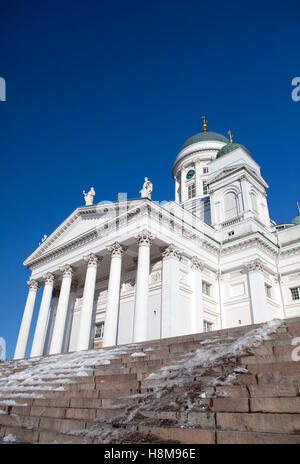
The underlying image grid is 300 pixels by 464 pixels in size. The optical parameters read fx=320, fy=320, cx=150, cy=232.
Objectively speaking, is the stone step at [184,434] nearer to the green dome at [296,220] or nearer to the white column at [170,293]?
the white column at [170,293]

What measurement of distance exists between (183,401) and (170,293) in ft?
50.5

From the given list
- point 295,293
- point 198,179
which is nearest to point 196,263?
point 295,293

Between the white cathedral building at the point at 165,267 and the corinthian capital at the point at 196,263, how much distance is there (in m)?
0.07

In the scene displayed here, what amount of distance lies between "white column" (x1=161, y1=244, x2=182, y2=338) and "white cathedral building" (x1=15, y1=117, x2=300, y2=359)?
0.20 feet

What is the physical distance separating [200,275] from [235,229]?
19.5 feet

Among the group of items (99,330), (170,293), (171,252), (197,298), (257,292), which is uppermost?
(171,252)

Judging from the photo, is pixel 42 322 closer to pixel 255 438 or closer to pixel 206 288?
pixel 206 288

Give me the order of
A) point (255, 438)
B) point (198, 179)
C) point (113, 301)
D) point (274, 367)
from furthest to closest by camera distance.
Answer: point (198, 179) → point (113, 301) → point (274, 367) → point (255, 438)

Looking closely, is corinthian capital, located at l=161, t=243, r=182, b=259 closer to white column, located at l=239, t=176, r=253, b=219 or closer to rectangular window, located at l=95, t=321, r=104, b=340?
white column, located at l=239, t=176, r=253, b=219

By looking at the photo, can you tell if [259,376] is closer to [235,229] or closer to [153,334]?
[153,334]

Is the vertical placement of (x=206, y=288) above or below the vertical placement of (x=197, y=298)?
above

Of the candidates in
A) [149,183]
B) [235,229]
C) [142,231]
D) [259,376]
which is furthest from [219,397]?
[235,229]

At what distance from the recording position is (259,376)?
5051 millimetres

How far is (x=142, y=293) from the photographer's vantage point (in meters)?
19.0
